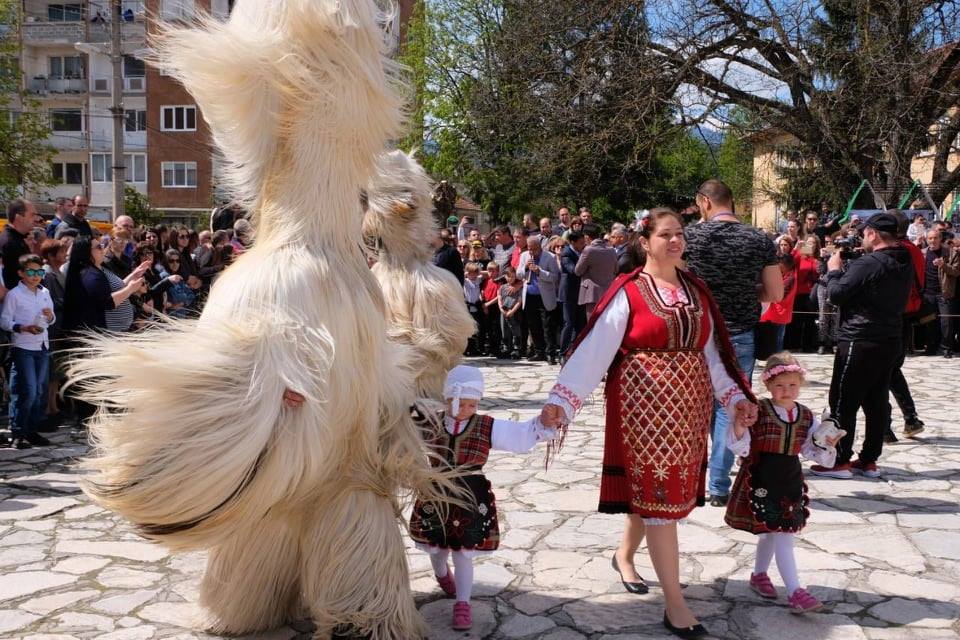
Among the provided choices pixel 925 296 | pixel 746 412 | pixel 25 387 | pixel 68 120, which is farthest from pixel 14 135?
pixel 746 412

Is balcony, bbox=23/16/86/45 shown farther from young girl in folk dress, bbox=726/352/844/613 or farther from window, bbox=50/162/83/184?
young girl in folk dress, bbox=726/352/844/613

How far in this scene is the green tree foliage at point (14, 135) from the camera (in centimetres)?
2767

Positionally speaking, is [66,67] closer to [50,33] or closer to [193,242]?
[50,33]

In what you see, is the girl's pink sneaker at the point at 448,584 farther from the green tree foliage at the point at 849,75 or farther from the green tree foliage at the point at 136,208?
the green tree foliage at the point at 136,208

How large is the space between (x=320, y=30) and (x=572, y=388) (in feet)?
5.59

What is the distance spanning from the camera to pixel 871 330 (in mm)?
6082

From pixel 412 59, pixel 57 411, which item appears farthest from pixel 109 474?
pixel 412 59

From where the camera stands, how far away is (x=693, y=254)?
5086 millimetres

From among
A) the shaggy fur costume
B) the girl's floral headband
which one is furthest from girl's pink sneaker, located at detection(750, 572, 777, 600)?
the shaggy fur costume

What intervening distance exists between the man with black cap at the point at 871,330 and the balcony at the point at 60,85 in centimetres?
4322

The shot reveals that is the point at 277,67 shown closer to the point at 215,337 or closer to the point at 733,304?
the point at 215,337

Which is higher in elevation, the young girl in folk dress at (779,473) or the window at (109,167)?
the window at (109,167)

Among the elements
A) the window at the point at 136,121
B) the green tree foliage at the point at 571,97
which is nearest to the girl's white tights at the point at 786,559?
the green tree foliage at the point at 571,97

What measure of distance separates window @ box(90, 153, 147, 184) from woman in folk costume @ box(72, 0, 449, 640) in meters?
43.2
